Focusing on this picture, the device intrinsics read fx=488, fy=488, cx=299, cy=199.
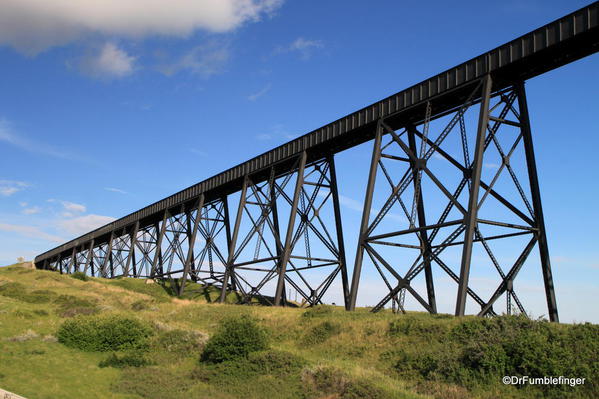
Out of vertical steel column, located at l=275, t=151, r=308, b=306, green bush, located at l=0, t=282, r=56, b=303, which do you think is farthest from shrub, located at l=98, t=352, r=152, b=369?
green bush, located at l=0, t=282, r=56, b=303

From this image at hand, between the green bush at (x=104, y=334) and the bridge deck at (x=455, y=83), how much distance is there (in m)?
14.2

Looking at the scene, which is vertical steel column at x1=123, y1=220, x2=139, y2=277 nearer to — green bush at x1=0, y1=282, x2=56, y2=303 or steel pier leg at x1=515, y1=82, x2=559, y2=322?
green bush at x1=0, y1=282, x2=56, y2=303

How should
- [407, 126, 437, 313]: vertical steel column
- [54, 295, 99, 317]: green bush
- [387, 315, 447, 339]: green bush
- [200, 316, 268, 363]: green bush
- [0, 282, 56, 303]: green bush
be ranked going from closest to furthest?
[387, 315, 447, 339]: green bush, [200, 316, 268, 363]: green bush, [407, 126, 437, 313]: vertical steel column, [54, 295, 99, 317]: green bush, [0, 282, 56, 303]: green bush

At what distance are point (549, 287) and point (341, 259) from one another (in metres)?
12.6

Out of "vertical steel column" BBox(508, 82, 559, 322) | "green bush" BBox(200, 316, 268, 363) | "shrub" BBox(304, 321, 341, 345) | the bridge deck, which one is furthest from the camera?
"shrub" BBox(304, 321, 341, 345)

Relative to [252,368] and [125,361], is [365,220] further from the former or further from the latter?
[125,361]

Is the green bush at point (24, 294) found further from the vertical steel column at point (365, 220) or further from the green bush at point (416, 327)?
the green bush at point (416, 327)

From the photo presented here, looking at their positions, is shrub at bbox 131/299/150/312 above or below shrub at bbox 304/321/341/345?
above

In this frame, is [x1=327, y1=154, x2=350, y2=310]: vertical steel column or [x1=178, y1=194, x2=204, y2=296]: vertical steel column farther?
[x1=178, y1=194, x2=204, y2=296]: vertical steel column

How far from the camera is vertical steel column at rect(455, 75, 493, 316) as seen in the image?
57.3 ft

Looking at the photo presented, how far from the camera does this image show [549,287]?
717 inches

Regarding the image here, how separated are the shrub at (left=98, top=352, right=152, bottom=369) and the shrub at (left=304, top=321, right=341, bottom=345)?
6230mm

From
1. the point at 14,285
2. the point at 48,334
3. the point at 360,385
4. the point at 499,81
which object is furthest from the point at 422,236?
the point at 14,285

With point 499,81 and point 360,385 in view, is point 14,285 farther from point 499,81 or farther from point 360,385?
point 499,81
